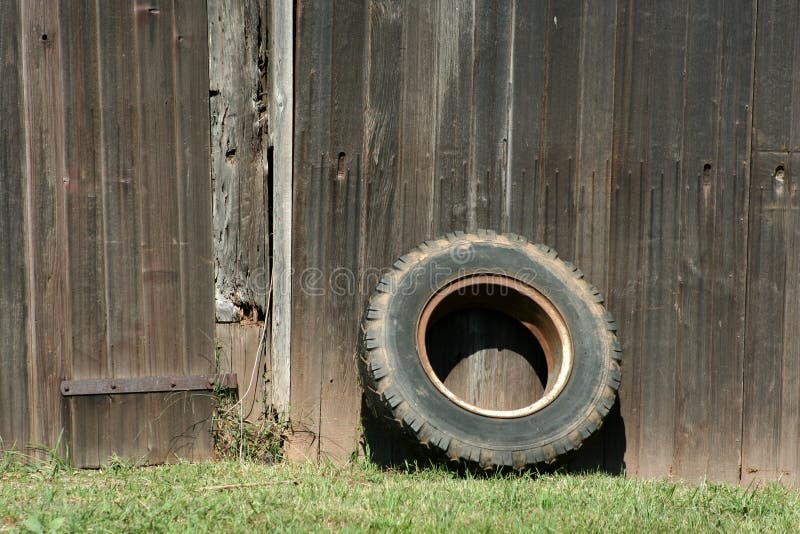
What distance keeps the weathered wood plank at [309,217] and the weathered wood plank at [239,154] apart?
19cm

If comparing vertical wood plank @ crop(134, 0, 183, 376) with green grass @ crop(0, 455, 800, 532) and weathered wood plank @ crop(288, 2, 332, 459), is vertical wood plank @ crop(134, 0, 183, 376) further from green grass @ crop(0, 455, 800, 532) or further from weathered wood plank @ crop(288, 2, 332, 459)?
green grass @ crop(0, 455, 800, 532)

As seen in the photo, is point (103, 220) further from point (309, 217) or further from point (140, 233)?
point (309, 217)

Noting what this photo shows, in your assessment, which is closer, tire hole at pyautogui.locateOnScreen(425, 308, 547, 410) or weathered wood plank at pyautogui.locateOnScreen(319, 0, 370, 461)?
weathered wood plank at pyautogui.locateOnScreen(319, 0, 370, 461)

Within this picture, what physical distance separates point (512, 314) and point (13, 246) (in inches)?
101

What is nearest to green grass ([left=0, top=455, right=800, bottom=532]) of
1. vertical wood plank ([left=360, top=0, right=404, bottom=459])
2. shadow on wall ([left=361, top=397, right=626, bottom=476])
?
shadow on wall ([left=361, top=397, right=626, bottom=476])

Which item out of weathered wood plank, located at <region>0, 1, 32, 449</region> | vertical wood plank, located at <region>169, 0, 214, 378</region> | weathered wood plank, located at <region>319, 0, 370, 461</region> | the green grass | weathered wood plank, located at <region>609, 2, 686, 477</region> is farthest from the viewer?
weathered wood plank, located at <region>609, 2, 686, 477</region>

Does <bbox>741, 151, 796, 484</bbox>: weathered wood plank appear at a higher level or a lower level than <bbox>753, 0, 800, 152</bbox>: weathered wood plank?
lower

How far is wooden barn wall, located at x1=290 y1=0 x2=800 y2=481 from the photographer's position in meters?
4.23

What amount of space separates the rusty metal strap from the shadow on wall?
0.76 metres

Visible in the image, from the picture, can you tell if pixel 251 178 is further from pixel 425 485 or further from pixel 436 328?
pixel 425 485

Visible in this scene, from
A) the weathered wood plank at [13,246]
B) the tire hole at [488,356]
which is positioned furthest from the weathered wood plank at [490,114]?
the weathered wood plank at [13,246]

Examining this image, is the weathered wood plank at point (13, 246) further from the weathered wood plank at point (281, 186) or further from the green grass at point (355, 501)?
the weathered wood plank at point (281, 186)

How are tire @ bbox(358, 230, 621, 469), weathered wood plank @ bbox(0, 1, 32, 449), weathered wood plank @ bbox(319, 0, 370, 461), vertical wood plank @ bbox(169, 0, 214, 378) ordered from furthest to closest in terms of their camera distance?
weathered wood plank @ bbox(319, 0, 370, 461) < vertical wood plank @ bbox(169, 0, 214, 378) < weathered wood plank @ bbox(0, 1, 32, 449) < tire @ bbox(358, 230, 621, 469)

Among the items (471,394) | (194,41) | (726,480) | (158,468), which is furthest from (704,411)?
(194,41)
